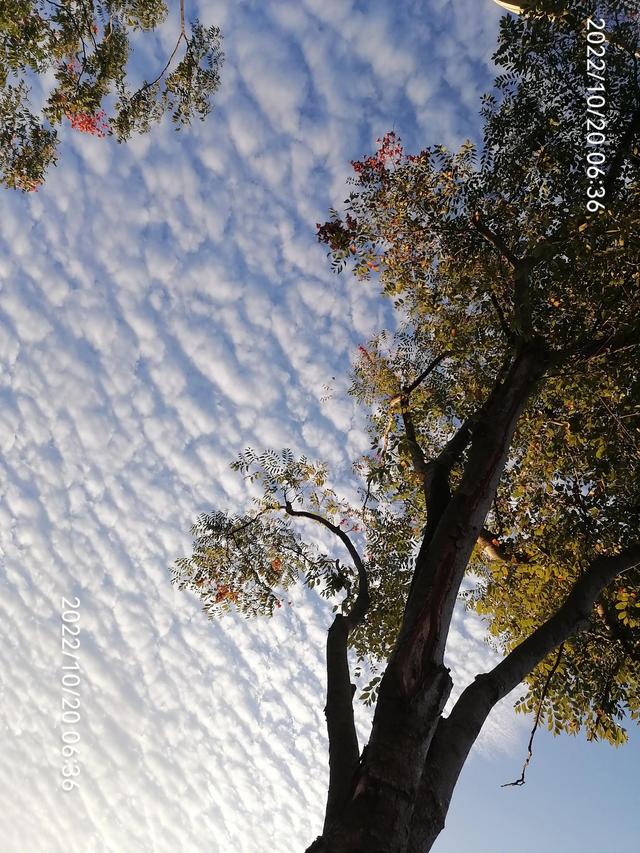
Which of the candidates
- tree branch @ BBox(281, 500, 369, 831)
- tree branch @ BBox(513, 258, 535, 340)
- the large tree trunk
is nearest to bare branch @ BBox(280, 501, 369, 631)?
tree branch @ BBox(281, 500, 369, 831)

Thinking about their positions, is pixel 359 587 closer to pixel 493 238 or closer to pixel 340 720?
pixel 340 720

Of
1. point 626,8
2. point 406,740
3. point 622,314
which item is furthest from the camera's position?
point 626,8

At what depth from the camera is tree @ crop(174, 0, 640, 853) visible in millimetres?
4168

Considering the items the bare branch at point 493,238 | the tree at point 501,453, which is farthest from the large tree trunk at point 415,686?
the bare branch at point 493,238

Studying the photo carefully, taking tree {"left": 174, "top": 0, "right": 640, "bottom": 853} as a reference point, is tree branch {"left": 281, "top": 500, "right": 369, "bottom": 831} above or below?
below

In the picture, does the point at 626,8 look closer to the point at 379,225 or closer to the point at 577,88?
the point at 577,88

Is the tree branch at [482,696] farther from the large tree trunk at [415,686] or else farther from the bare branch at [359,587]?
the bare branch at [359,587]

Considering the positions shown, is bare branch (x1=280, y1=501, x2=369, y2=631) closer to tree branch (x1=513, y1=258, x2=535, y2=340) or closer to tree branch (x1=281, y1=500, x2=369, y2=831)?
tree branch (x1=281, y1=500, x2=369, y2=831)

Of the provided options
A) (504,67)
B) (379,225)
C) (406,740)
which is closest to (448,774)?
(406,740)

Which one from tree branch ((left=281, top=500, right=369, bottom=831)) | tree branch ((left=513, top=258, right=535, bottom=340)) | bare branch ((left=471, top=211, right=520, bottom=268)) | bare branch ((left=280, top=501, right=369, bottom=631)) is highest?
bare branch ((left=471, top=211, right=520, bottom=268))

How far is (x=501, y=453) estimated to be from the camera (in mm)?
5465

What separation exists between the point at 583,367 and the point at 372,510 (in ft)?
16.2

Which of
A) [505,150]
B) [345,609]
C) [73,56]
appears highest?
[505,150]

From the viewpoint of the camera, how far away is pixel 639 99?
7871 millimetres
